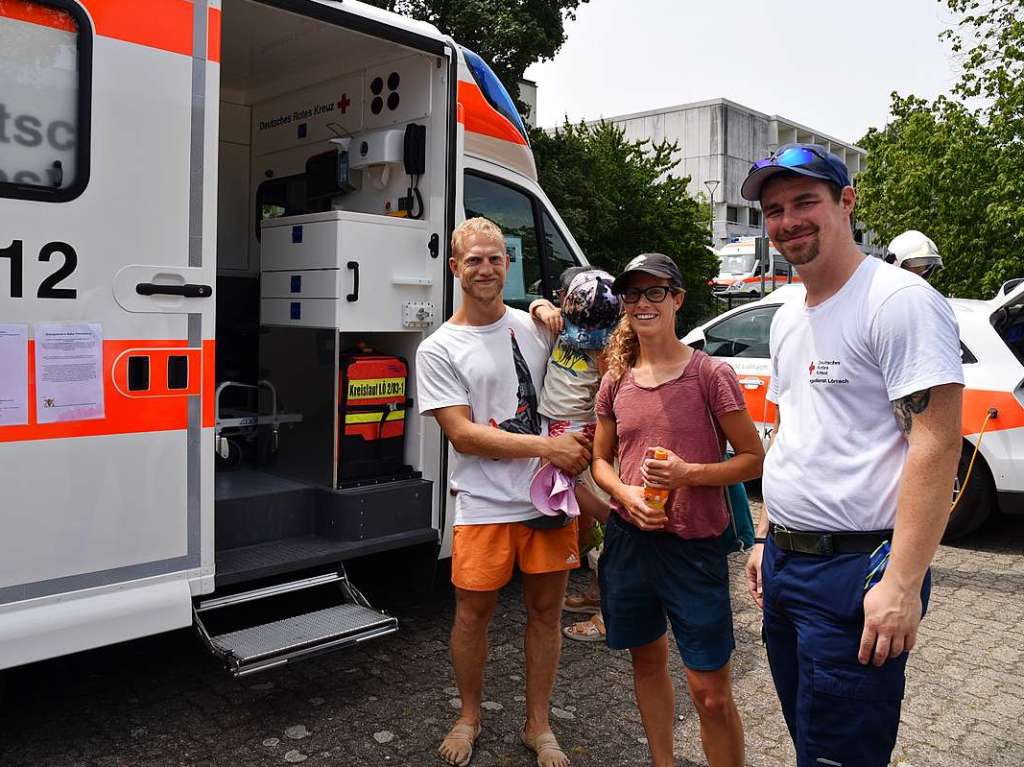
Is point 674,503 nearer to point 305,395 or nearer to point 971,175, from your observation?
point 305,395

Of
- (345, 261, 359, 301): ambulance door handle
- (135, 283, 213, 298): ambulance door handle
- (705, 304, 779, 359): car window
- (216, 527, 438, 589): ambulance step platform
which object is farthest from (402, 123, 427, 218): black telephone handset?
(705, 304, 779, 359): car window

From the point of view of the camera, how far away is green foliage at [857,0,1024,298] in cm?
1131

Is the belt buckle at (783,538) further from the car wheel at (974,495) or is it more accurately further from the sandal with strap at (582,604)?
the car wheel at (974,495)

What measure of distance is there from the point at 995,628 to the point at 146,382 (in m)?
4.23

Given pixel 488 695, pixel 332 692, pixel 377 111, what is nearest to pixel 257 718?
pixel 332 692

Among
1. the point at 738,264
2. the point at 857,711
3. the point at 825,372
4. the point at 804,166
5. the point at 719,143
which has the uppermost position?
the point at 719,143

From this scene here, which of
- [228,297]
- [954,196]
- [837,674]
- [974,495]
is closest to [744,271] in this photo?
[954,196]

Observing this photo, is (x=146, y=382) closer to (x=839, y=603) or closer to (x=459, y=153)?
(x=459, y=153)

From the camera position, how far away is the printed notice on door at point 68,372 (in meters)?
2.83

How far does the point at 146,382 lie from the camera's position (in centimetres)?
308

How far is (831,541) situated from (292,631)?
2.22m

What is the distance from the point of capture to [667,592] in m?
2.59

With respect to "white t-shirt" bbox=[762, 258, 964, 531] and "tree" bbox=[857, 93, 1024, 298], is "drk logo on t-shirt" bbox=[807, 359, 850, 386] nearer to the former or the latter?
"white t-shirt" bbox=[762, 258, 964, 531]

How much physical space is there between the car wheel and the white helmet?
1179 mm
